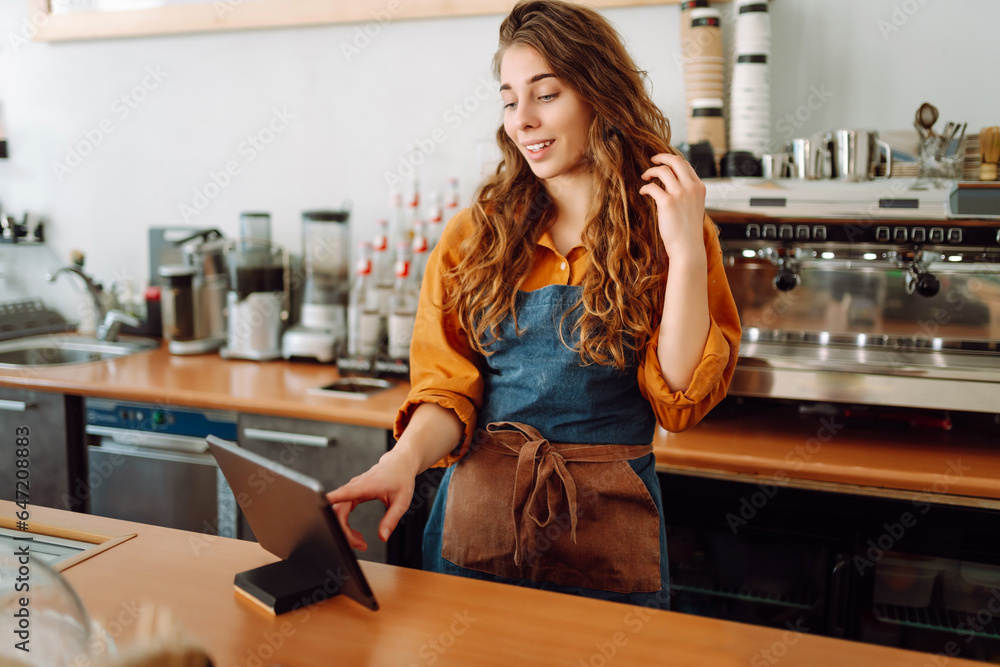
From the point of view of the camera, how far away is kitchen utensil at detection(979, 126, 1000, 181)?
172cm

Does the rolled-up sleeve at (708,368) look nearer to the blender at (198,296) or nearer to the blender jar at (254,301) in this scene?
the blender jar at (254,301)

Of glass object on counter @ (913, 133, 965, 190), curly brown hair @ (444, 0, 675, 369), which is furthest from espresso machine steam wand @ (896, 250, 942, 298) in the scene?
curly brown hair @ (444, 0, 675, 369)

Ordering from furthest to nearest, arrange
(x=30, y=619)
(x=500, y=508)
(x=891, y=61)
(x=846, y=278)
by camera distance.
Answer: (x=891, y=61) → (x=846, y=278) → (x=500, y=508) → (x=30, y=619)

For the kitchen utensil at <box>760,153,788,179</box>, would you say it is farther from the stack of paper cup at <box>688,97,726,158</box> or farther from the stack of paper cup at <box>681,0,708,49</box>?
the stack of paper cup at <box>681,0,708,49</box>

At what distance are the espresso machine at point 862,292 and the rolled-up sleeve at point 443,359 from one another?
0.69 m

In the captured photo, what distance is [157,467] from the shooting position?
215 centimetres

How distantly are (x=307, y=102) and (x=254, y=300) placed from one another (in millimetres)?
754

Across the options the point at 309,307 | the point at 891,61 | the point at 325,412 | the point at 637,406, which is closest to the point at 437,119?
the point at 309,307

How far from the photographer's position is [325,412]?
75.8 inches

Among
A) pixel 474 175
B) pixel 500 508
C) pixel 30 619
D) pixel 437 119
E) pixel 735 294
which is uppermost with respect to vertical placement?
pixel 437 119

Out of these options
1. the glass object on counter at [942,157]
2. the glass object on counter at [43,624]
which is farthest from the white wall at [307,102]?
the glass object on counter at [43,624]

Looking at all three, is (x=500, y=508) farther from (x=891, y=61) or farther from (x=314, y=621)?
(x=891, y=61)

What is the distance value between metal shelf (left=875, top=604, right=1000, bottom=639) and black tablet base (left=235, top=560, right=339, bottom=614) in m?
1.34

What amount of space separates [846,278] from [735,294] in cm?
27
